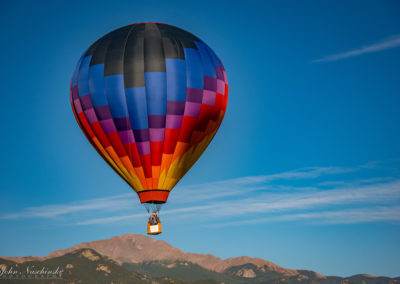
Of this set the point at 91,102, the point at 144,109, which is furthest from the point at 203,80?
the point at 91,102

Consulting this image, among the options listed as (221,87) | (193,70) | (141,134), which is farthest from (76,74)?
(221,87)

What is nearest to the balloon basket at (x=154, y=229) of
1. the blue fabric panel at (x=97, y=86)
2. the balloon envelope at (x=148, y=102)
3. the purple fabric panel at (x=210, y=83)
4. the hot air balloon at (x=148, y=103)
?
the hot air balloon at (x=148, y=103)

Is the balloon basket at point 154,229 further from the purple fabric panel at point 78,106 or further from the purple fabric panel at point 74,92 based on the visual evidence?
the purple fabric panel at point 74,92

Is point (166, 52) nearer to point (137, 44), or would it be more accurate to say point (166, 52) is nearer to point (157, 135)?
point (137, 44)

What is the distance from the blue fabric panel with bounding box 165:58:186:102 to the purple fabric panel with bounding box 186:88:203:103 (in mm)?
504

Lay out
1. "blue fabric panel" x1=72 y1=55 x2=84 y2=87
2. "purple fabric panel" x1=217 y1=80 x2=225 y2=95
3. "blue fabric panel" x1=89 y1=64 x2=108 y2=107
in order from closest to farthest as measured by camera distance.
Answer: "blue fabric panel" x1=89 y1=64 x2=108 y2=107 → "blue fabric panel" x1=72 y1=55 x2=84 y2=87 → "purple fabric panel" x1=217 y1=80 x2=225 y2=95

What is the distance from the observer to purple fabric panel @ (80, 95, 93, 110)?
224ft

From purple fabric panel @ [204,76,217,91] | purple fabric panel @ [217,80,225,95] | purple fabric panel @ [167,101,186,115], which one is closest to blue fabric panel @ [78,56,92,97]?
purple fabric panel @ [167,101,186,115]

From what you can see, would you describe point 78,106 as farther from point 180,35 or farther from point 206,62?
point 206,62

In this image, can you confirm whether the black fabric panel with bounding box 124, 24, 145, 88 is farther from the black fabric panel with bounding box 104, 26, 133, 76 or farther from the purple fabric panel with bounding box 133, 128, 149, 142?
the purple fabric panel with bounding box 133, 128, 149, 142

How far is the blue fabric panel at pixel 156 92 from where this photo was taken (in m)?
66.1

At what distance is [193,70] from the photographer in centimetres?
6800

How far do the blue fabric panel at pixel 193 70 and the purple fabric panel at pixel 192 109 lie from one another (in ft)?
6.50

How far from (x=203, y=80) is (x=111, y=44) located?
11149 millimetres
